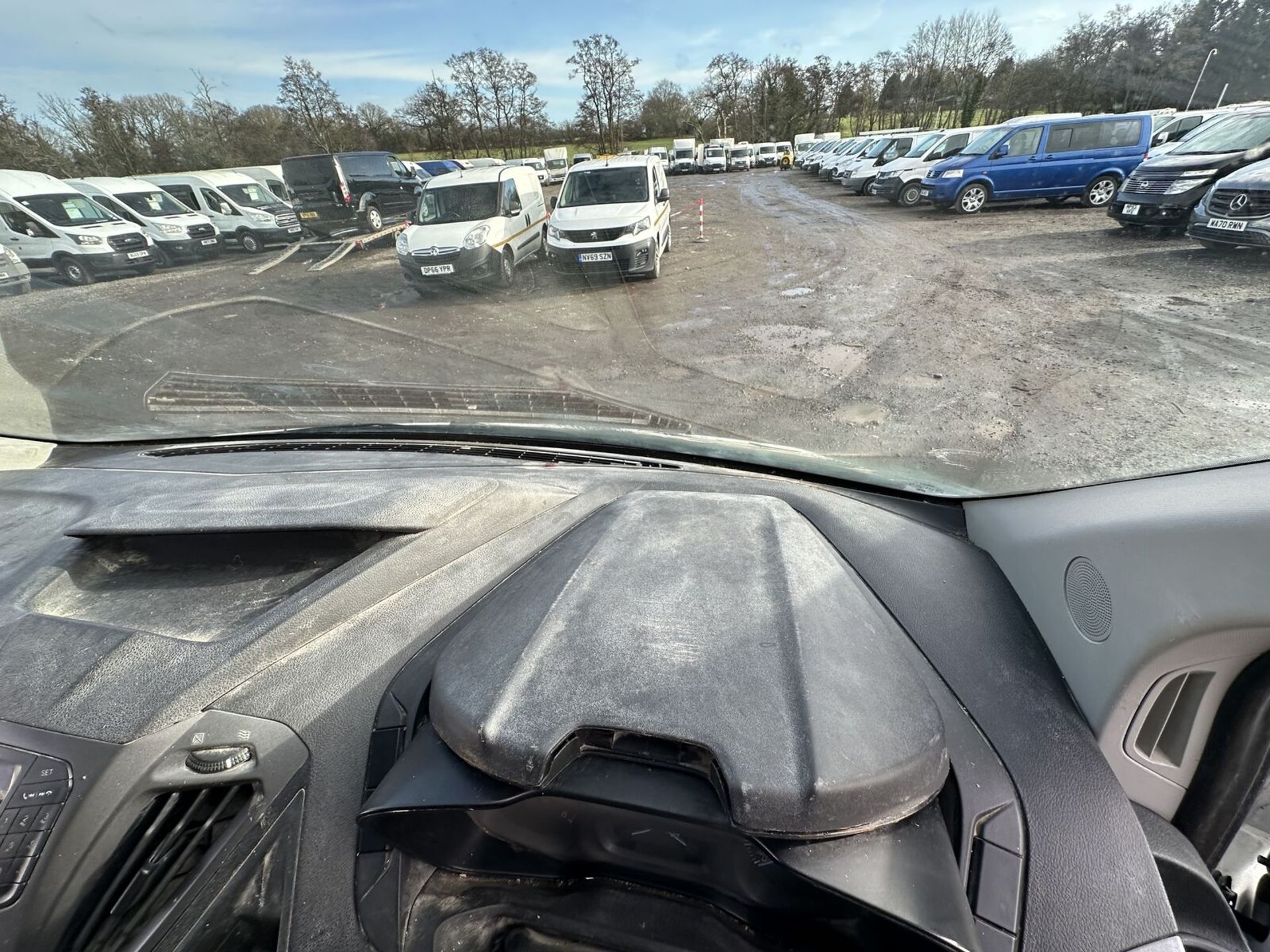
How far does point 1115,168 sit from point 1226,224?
19.5 ft

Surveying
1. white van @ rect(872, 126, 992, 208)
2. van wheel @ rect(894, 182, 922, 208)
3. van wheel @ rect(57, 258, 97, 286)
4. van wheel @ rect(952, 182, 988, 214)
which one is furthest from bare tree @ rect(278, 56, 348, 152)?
van wheel @ rect(894, 182, 922, 208)

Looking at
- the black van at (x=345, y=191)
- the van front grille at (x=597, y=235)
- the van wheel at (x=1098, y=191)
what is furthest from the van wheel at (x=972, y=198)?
the black van at (x=345, y=191)

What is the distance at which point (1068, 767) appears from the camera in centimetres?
115

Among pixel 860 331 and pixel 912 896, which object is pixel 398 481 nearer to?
pixel 912 896

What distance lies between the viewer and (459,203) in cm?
788

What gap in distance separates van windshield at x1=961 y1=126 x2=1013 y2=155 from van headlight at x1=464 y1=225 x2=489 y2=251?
6.27 metres

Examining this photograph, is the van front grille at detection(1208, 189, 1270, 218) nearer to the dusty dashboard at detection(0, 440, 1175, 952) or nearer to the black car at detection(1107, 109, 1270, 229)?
the black car at detection(1107, 109, 1270, 229)

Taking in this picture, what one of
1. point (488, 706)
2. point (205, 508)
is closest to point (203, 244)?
point (205, 508)

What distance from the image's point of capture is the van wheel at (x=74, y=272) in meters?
2.83

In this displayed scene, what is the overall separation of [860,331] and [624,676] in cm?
435

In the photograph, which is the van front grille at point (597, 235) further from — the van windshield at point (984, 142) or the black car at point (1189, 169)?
the black car at point (1189, 169)

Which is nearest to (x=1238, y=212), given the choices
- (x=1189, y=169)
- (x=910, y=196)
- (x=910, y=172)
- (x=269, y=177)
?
(x=1189, y=169)

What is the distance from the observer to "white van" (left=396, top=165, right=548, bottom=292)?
16.5 ft

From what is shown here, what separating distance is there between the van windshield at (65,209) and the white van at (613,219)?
507 cm
